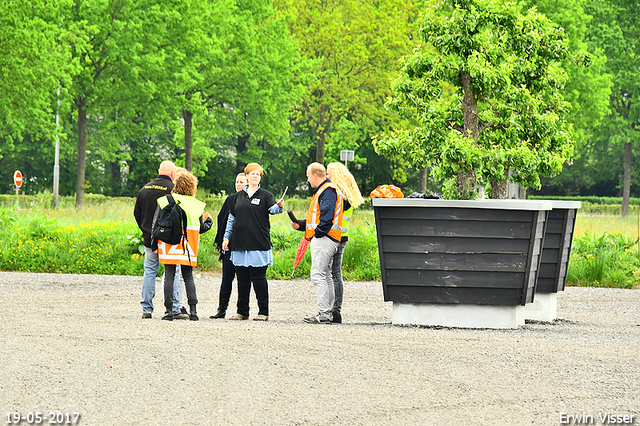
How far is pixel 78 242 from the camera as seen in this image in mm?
13906

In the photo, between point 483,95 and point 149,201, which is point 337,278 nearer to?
point 149,201

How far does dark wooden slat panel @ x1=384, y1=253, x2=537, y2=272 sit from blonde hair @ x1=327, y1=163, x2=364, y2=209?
808mm

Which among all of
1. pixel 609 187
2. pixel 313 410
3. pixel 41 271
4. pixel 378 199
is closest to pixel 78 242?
pixel 41 271

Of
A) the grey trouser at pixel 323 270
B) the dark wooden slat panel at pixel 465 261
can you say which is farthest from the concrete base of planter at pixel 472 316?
the grey trouser at pixel 323 270

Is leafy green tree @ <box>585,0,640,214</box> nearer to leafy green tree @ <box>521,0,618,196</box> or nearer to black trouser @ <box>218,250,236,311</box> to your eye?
leafy green tree @ <box>521,0,618,196</box>

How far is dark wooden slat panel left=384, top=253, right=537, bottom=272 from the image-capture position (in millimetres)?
7539

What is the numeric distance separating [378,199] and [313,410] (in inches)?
137

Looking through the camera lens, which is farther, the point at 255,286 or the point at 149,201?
the point at 149,201

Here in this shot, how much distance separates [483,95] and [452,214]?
5.46 ft

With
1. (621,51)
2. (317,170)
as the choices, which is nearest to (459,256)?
(317,170)

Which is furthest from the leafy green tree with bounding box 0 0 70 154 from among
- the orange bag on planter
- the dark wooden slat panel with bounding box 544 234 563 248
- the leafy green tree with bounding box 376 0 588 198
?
the dark wooden slat panel with bounding box 544 234 563 248

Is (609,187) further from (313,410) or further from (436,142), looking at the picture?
(313,410)

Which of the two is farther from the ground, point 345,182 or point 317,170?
point 317,170

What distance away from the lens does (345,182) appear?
8.05 metres
